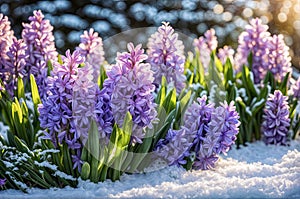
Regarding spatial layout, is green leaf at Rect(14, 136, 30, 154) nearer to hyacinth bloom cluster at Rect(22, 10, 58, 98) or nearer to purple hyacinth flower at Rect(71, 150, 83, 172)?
purple hyacinth flower at Rect(71, 150, 83, 172)

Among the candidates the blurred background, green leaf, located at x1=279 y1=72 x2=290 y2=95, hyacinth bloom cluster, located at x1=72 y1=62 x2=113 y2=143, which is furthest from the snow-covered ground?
the blurred background

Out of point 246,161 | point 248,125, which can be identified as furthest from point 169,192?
point 248,125

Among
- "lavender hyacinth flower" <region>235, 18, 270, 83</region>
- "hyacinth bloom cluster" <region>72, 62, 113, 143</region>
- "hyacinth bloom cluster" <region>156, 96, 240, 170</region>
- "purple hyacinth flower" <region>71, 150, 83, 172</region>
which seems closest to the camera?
"hyacinth bloom cluster" <region>72, 62, 113, 143</region>

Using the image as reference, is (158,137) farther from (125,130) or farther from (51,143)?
(51,143)

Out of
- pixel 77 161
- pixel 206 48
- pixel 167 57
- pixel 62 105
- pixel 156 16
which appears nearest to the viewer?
pixel 62 105

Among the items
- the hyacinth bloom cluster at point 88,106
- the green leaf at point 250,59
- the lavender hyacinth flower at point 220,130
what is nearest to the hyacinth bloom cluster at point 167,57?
the lavender hyacinth flower at point 220,130

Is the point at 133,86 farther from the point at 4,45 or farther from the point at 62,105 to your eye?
the point at 4,45

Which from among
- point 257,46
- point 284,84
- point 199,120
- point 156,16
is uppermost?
point 156,16

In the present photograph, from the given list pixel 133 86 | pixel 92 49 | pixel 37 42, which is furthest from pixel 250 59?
pixel 133 86
